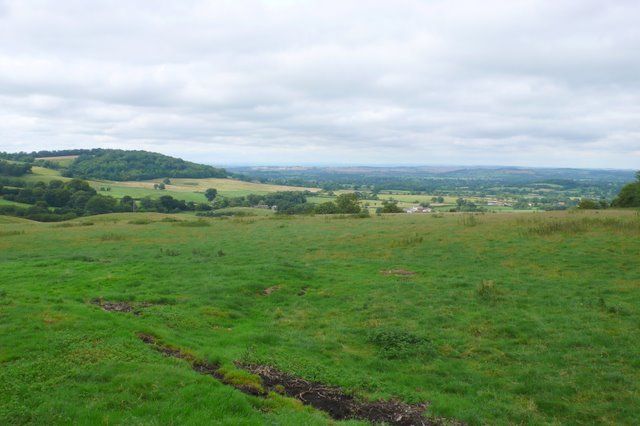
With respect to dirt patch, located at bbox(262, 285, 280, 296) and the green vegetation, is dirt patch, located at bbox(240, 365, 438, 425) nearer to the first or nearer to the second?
dirt patch, located at bbox(262, 285, 280, 296)

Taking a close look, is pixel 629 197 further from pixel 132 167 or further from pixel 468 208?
pixel 132 167

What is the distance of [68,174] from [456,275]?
154401mm

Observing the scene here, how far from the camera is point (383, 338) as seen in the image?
13.4 m

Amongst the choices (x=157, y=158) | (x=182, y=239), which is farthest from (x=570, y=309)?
(x=157, y=158)

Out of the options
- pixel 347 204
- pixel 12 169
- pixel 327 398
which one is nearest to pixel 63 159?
pixel 12 169

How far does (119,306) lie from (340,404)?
10.4 meters

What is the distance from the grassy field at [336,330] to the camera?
352 inches

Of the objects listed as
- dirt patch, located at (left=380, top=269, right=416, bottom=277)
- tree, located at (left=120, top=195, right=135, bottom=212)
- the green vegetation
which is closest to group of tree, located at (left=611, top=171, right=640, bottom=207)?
dirt patch, located at (left=380, top=269, right=416, bottom=277)

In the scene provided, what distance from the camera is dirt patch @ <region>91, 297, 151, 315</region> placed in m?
15.5

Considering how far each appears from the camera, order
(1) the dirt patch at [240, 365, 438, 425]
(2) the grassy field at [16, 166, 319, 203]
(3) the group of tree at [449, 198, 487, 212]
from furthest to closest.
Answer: (2) the grassy field at [16, 166, 319, 203] → (3) the group of tree at [449, 198, 487, 212] → (1) the dirt patch at [240, 365, 438, 425]

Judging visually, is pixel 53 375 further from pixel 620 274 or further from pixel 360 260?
pixel 620 274

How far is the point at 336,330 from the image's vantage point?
14508mm

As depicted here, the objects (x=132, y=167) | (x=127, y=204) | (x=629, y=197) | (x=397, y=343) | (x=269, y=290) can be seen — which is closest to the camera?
(x=397, y=343)

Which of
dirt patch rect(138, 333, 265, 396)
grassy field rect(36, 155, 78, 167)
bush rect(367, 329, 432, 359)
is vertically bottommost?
bush rect(367, 329, 432, 359)
